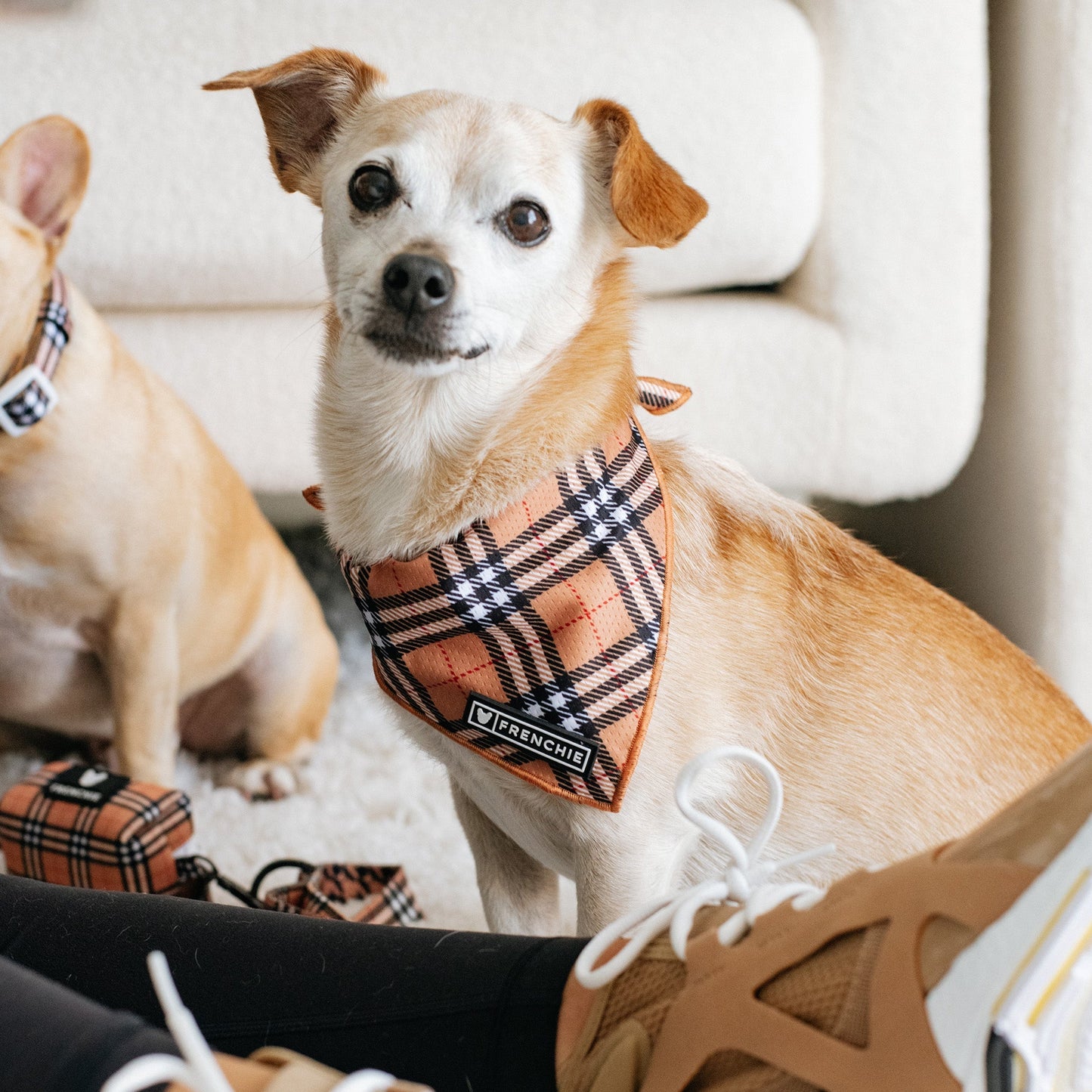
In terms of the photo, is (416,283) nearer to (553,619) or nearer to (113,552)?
(553,619)

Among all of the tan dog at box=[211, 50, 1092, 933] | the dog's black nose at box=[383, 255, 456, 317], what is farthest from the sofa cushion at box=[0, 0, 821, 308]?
the dog's black nose at box=[383, 255, 456, 317]

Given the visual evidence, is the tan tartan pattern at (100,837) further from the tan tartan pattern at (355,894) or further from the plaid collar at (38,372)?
the plaid collar at (38,372)

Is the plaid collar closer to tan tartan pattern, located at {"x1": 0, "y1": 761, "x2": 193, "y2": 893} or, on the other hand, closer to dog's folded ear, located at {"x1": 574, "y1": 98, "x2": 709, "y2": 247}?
tan tartan pattern, located at {"x1": 0, "y1": 761, "x2": 193, "y2": 893}

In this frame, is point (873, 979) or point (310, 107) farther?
point (310, 107)

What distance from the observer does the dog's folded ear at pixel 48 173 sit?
1.16 metres

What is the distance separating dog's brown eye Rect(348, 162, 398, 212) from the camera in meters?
0.89

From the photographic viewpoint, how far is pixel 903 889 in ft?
1.65

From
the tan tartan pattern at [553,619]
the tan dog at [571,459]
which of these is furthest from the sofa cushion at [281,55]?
the tan tartan pattern at [553,619]

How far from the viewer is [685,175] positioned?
1473 millimetres

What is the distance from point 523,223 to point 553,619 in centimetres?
32

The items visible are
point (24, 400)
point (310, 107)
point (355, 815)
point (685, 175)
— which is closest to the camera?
point (310, 107)

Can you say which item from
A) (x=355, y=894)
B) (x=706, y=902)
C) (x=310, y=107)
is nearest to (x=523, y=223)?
(x=310, y=107)

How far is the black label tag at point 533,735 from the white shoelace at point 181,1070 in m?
0.35

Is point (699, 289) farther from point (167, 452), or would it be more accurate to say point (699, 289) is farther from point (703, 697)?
point (703, 697)
